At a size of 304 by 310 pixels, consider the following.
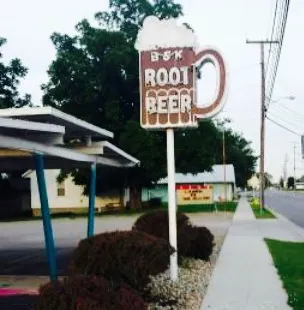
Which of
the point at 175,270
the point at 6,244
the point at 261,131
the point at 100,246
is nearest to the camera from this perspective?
the point at 100,246

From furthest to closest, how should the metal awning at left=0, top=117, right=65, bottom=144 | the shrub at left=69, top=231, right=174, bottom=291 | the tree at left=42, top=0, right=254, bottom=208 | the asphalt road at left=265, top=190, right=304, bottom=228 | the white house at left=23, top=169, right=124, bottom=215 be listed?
the white house at left=23, top=169, right=124, bottom=215, the tree at left=42, top=0, right=254, bottom=208, the asphalt road at left=265, top=190, right=304, bottom=228, the metal awning at left=0, top=117, right=65, bottom=144, the shrub at left=69, top=231, right=174, bottom=291

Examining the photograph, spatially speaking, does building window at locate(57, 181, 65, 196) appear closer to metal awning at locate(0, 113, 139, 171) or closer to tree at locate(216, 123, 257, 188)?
metal awning at locate(0, 113, 139, 171)

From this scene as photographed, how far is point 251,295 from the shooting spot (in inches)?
373

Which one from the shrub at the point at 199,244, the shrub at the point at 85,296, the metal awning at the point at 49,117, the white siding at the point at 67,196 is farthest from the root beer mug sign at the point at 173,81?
the white siding at the point at 67,196

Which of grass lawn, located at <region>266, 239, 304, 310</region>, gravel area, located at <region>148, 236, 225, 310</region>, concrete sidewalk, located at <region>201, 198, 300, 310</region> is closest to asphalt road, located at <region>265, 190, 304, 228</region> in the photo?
grass lawn, located at <region>266, 239, 304, 310</region>

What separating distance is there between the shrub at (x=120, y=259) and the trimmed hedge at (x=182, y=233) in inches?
166

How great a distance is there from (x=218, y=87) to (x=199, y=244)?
4.04 m

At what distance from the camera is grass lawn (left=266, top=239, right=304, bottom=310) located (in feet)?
30.2

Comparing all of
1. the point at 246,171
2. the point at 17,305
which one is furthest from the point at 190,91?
the point at 246,171

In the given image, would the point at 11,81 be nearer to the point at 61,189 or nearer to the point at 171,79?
the point at 61,189

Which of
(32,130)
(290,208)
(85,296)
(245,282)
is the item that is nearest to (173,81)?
(32,130)

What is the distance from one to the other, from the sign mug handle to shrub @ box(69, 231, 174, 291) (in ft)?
11.5

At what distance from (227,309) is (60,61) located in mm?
39447

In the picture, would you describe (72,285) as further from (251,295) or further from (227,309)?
(251,295)
